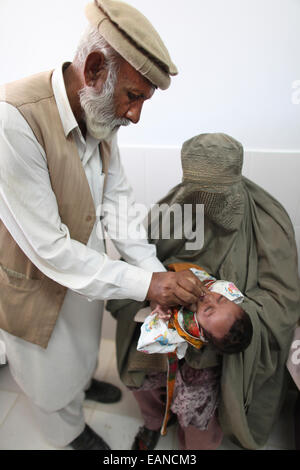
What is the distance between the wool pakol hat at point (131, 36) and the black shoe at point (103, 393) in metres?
1.71

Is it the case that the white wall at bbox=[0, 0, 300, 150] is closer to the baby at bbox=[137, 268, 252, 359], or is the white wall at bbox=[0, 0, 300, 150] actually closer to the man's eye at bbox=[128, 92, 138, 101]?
the man's eye at bbox=[128, 92, 138, 101]

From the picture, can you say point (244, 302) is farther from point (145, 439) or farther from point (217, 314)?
point (145, 439)

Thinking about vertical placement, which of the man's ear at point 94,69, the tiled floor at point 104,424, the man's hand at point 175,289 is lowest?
the tiled floor at point 104,424

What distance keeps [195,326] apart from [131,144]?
0.96 meters

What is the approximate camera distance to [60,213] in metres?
1.08

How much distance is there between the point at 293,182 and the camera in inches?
60.2

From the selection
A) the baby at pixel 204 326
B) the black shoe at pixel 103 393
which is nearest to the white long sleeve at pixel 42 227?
the baby at pixel 204 326

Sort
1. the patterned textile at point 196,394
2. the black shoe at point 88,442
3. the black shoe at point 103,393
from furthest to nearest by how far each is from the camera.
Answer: the black shoe at point 103,393, the black shoe at point 88,442, the patterned textile at point 196,394

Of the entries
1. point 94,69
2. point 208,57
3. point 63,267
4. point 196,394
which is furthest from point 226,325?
point 208,57

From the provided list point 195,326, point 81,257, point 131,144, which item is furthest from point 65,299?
point 131,144

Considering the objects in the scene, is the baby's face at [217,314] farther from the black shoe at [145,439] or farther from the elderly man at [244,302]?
the black shoe at [145,439]

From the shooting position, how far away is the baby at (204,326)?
41.6 inches

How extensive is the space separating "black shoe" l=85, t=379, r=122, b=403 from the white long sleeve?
3.52 ft
